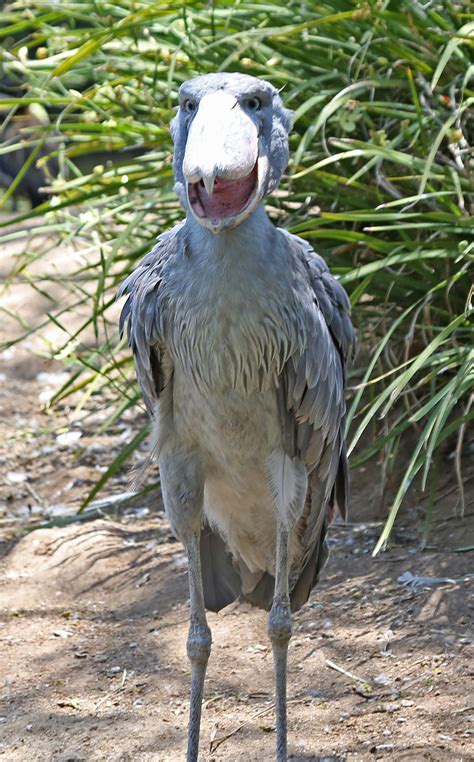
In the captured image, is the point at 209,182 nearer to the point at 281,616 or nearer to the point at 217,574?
the point at 281,616

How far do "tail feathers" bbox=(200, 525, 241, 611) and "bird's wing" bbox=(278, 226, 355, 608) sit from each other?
193mm

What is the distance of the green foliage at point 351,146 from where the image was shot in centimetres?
365

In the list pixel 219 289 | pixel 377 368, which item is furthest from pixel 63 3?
pixel 219 289

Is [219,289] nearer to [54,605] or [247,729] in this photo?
[247,729]

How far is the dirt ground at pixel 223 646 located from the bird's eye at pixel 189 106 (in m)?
1.69

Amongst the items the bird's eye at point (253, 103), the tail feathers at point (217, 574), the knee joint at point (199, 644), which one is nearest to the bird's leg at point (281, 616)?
the knee joint at point (199, 644)

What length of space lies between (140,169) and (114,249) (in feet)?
1.69

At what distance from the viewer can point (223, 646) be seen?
356 centimetres

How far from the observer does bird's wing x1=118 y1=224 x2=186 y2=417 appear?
275 centimetres

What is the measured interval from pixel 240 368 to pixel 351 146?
58.7 inches

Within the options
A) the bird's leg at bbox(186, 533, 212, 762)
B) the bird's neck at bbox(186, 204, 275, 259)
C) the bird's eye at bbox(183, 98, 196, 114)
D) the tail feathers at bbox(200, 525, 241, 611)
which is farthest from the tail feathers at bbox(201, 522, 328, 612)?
the bird's eye at bbox(183, 98, 196, 114)

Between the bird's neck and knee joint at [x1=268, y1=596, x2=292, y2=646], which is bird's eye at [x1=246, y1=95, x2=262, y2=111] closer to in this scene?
the bird's neck

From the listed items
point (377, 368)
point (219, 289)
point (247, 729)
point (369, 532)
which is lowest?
point (247, 729)

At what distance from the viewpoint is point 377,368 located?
4129mm
